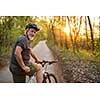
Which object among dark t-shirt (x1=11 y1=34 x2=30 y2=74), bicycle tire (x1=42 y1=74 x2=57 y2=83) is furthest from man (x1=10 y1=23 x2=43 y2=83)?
bicycle tire (x1=42 y1=74 x2=57 y2=83)

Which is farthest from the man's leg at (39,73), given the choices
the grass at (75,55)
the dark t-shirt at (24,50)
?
the grass at (75,55)

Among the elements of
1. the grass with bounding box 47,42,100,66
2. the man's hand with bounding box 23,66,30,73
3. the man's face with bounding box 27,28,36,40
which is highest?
the man's face with bounding box 27,28,36,40

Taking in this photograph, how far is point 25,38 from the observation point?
199cm

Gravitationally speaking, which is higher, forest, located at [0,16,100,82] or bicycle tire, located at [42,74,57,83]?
forest, located at [0,16,100,82]

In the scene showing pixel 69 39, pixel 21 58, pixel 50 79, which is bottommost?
pixel 50 79

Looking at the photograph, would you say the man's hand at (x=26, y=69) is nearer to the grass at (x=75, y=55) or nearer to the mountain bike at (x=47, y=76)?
the mountain bike at (x=47, y=76)

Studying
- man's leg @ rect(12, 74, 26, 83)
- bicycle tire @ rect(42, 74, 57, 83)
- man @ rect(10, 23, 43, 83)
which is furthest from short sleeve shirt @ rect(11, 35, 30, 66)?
bicycle tire @ rect(42, 74, 57, 83)

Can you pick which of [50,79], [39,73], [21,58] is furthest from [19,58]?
[50,79]

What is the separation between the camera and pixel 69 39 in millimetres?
1973

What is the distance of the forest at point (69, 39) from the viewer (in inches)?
77.1

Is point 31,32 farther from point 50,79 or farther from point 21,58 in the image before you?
point 50,79

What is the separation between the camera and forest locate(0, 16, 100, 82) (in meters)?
1.96

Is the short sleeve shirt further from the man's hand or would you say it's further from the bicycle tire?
the bicycle tire

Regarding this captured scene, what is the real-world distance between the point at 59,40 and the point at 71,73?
0.33 m
